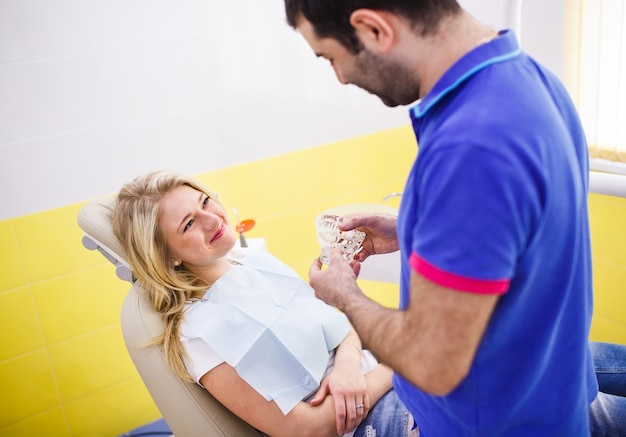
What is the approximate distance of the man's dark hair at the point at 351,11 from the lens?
76 centimetres

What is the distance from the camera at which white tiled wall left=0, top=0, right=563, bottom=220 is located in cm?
178

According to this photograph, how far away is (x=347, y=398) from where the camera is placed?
134cm

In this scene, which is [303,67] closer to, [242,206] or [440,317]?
[242,206]

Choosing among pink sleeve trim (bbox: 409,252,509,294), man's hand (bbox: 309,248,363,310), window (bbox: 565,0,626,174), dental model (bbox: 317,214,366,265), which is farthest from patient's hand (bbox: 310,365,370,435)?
window (bbox: 565,0,626,174)

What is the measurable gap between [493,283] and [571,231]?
0.59ft

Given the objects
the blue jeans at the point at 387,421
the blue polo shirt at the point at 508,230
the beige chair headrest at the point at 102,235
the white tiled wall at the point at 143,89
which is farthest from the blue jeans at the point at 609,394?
the beige chair headrest at the point at 102,235

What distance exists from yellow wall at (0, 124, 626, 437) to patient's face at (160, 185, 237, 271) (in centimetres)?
60

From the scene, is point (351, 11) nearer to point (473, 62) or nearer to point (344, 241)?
point (473, 62)

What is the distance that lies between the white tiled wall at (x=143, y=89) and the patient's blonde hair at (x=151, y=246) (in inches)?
20.2

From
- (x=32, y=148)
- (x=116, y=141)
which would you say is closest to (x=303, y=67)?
(x=116, y=141)

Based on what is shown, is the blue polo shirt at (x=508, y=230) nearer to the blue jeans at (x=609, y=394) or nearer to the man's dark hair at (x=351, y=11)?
the man's dark hair at (x=351, y=11)

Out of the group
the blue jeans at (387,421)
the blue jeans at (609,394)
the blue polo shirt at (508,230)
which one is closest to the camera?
the blue polo shirt at (508,230)

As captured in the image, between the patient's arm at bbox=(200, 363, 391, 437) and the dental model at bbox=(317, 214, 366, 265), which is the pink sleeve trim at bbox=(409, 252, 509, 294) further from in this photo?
the patient's arm at bbox=(200, 363, 391, 437)

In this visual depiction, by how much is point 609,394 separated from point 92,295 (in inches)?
66.8
